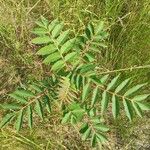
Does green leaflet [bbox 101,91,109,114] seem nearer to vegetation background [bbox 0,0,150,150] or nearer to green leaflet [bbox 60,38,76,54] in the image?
green leaflet [bbox 60,38,76,54]

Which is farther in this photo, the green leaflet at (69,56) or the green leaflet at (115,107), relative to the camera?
the green leaflet at (69,56)

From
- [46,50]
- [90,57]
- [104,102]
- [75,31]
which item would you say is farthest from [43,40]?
[75,31]

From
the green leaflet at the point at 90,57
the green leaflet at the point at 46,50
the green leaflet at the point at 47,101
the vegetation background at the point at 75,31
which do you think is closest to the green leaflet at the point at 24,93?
the green leaflet at the point at 47,101

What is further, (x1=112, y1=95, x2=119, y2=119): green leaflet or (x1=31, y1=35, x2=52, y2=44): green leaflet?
(x1=31, y1=35, x2=52, y2=44): green leaflet

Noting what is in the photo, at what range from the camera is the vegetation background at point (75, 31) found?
2.19 meters

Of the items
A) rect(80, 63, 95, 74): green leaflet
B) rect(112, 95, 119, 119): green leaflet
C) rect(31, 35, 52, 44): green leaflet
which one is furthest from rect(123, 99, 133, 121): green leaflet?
rect(31, 35, 52, 44): green leaflet

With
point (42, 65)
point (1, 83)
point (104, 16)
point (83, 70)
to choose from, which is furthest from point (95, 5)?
point (83, 70)

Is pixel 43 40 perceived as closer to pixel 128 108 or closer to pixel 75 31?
pixel 128 108

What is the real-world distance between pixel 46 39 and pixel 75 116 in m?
0.34

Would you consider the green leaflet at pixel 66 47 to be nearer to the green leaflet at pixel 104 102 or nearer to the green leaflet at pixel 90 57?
the green leaflet at pixel 90 57

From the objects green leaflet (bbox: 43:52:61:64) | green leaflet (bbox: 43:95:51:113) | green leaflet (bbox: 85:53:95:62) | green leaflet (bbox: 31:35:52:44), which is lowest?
green leaflet (bbox: 43:95:51:113)

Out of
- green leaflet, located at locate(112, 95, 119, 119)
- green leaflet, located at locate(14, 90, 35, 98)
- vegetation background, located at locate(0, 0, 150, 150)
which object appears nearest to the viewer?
green leaflet, located at locate(112, 95, 119, 119)

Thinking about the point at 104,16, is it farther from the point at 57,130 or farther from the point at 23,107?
the point at 23,107

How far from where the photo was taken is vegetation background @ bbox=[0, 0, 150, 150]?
86.1 inches
